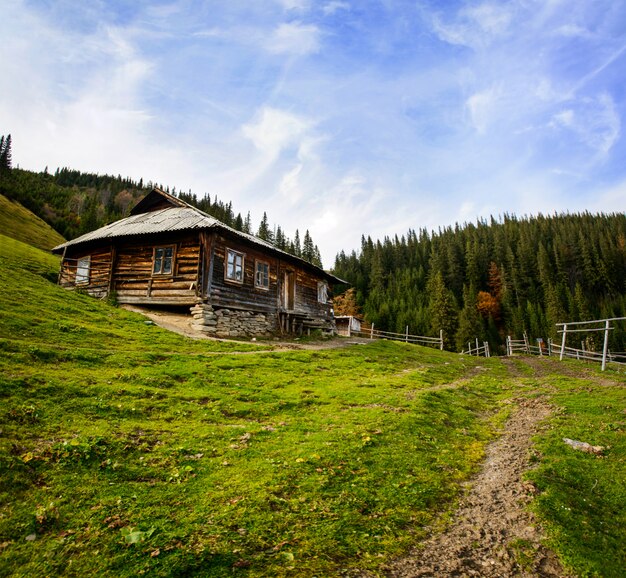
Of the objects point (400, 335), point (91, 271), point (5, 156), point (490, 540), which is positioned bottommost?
point (490, 540)

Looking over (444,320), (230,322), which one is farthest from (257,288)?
(444,320)

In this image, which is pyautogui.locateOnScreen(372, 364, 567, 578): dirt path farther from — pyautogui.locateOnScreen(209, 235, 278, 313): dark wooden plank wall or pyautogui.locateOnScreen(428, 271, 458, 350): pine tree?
pyautogui.locateOnScreen(428, 271, 458, 350): pine tree

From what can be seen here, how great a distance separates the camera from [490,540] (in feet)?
15.6

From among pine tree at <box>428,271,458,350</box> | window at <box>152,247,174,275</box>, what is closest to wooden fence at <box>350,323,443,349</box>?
pine tree at <box>428,271,458,350</box>

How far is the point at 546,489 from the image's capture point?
19.5 ft

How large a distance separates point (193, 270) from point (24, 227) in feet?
170

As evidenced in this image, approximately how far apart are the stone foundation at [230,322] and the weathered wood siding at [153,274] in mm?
1227

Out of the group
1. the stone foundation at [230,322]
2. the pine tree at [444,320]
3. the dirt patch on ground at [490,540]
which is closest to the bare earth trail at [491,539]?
the dirt patch on ground at [490,540]

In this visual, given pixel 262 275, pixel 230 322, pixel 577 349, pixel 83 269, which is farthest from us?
pixel 577 349

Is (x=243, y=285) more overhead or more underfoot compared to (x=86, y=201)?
more underfoot

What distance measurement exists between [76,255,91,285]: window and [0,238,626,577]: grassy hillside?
16.0 metres

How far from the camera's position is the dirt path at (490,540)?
418 centimetres

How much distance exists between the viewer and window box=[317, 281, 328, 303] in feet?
115

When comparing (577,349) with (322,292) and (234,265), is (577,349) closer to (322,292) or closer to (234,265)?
(322,292)
